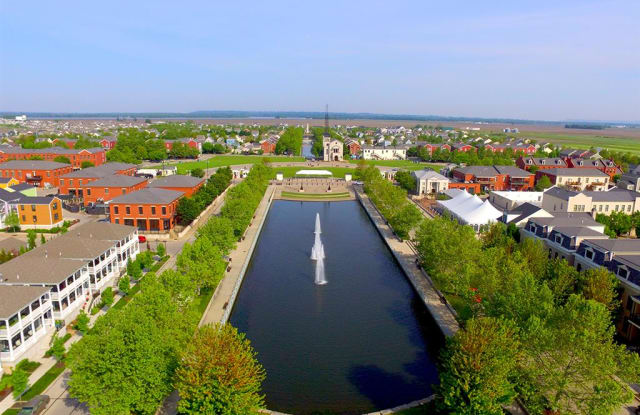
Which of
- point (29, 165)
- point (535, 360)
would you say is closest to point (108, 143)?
point (29, 165)

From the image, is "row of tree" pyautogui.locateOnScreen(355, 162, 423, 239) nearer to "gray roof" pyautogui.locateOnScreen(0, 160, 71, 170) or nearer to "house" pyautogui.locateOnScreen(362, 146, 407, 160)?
"house" pyautogui.locateOnScreen(362, 146, 407, 160)

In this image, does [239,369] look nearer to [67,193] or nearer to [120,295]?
[120,295]

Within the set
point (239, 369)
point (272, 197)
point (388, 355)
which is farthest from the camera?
point (272, 197)

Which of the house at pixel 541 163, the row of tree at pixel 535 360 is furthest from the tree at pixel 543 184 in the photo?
the row of tree at pixel 535 360

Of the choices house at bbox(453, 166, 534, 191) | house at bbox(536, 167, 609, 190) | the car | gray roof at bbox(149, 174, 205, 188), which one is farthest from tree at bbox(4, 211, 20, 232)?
house at bbox(536, 167, 609, 190)

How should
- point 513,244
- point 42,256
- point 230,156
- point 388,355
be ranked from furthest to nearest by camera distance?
1. point 230,156
2. point 513,244
3. point 42,256
4. point 388,355

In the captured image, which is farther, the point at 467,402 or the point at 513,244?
the point at 513,244

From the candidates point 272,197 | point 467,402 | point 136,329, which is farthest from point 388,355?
point 272,197

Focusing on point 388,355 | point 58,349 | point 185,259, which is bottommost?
point 388,355
